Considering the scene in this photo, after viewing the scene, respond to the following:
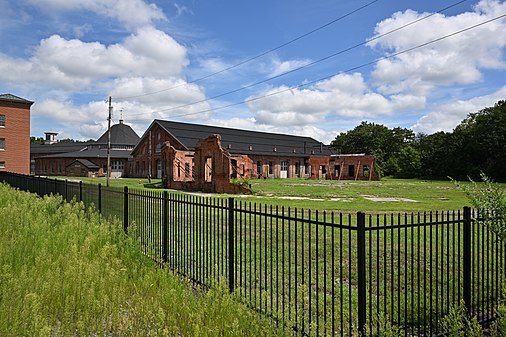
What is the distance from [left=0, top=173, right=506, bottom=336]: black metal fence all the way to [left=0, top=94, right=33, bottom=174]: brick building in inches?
1502

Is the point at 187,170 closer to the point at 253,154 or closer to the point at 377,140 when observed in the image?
the point at 253,154

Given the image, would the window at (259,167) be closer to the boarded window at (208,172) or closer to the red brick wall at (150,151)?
the red brick wall at (150,151)

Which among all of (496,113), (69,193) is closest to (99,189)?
(69,193)

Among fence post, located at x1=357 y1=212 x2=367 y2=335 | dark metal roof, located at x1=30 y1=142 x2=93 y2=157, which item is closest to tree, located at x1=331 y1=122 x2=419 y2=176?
dark metal roof, located at x1=30 y1=142 x2=93 y2=157

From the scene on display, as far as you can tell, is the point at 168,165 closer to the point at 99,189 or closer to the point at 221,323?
the point at 99,189

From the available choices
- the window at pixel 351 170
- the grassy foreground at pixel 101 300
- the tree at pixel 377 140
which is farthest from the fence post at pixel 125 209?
the tree at pixel 377 140

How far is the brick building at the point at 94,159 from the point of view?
58938 millimetres

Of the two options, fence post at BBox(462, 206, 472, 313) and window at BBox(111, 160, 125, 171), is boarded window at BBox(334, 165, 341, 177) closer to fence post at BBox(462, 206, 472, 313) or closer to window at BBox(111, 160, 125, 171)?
window at BBox(111, 160, 125, 171)

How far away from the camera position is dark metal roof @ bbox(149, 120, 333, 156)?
5228 centimetres

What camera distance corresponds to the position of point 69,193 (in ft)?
43.6

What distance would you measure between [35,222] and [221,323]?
564 cm

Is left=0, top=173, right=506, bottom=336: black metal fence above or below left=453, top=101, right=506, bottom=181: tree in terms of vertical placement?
below

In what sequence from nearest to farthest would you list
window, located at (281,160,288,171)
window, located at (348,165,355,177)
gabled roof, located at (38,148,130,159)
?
window, located at (348,165,355,177)
gabled roof, located at (38,148,130,159)
window, located at (281,160,288,171)

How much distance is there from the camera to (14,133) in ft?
140
